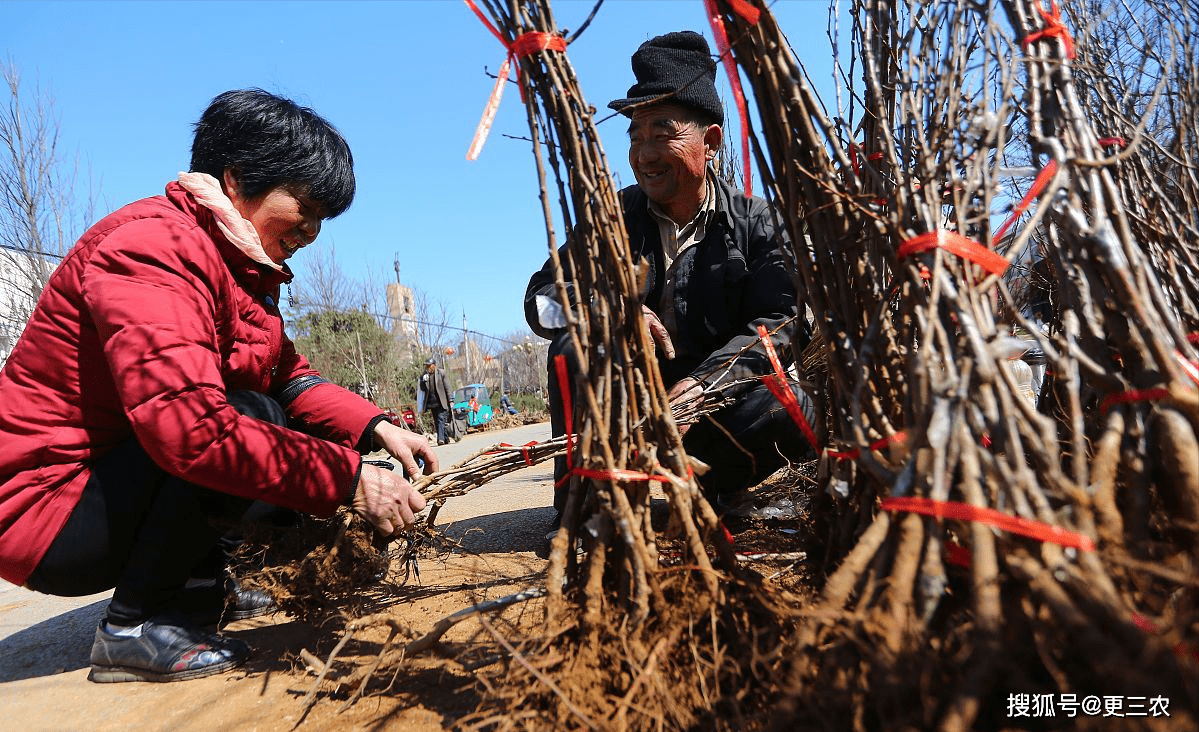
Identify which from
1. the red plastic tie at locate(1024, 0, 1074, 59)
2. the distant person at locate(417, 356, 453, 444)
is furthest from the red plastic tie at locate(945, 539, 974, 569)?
the distant person at locate(417, 356, 453, 444)

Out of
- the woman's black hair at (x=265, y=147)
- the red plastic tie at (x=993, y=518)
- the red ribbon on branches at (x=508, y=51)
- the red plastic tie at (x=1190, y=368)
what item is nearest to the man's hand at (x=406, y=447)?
the woman's black hair at (x=265, y=147)

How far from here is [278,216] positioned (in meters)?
1.99

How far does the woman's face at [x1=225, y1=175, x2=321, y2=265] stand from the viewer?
1974mm

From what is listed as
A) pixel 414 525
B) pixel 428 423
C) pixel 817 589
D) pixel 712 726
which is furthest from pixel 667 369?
pixel 428 423

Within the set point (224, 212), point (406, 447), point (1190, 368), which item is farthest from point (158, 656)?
point (1190, 368)

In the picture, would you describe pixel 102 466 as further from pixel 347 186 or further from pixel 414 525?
pixel 347 186

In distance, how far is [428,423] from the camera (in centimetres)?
1981

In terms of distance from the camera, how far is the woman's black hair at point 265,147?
1.95m

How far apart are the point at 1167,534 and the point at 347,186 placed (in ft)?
7.50

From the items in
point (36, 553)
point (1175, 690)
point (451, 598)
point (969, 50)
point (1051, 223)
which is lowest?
point (451, 598)


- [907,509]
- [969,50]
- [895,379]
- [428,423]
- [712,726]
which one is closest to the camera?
[907,509]

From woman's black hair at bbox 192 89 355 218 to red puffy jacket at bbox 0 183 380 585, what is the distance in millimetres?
176

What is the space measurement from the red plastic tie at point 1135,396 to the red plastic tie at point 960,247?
277 millimetres

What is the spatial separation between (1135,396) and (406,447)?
193 cm
